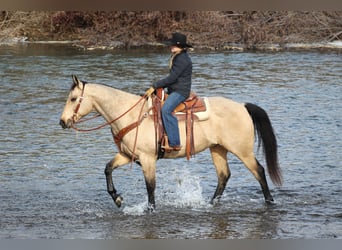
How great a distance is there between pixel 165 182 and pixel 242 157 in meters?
1.83

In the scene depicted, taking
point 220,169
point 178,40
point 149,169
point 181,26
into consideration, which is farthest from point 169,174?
point 181,26

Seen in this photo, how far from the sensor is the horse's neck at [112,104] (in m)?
7.22

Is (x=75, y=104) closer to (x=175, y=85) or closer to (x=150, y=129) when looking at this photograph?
(x=150, y=129)

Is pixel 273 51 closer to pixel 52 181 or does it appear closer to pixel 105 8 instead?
pixel 52 181

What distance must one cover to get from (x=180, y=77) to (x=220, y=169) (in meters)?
1.33

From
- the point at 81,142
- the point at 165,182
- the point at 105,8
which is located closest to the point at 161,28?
the point at 81,142

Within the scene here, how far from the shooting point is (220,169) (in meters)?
7.86

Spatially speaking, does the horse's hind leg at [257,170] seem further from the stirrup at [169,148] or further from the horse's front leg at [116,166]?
the horse's front leg at [116,166]

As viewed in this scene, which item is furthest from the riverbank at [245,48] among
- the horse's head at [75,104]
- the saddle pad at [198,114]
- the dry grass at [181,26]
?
the horse's head at [75,104]

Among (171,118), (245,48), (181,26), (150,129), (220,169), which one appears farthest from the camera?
(181,26)

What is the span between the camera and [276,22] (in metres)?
26.1

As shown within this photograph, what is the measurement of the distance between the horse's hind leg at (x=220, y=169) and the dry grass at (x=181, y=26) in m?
18.2

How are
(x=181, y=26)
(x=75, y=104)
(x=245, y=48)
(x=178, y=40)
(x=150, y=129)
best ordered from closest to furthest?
1. (x=178, y=40)
2. (x=75, y=104)
3. (x=150, y=129)
4. (x=245, y=48)
5. (x=181, y=26)

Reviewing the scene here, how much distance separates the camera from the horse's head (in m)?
7.09
